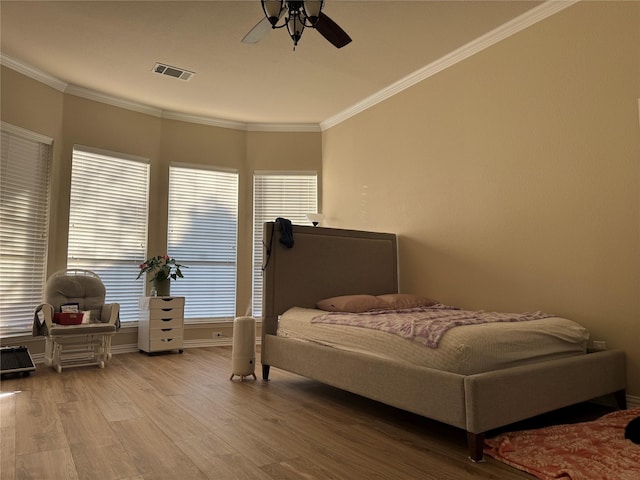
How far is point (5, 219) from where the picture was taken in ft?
14.8

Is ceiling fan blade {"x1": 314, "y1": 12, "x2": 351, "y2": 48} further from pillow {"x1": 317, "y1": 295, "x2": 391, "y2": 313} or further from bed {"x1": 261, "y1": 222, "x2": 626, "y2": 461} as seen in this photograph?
pillow {"x1": 317, "y1": 295, "x2": 391, "y2": 313}

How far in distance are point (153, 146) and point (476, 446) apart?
504 cm

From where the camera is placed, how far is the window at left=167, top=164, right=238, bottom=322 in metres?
5.88

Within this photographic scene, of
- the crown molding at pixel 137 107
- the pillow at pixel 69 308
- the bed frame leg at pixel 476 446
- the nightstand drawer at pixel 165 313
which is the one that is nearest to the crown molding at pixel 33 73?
the crown molding at pixel 137 107

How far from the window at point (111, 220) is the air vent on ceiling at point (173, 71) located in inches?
50.1

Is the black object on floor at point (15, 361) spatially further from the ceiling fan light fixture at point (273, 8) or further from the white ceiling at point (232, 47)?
the ceiling fan light fixture at point (273, 8)

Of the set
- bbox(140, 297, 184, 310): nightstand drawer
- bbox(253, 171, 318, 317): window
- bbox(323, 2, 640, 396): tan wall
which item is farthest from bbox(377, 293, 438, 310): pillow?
bbox(140, 297, 184, 310): nightstand drawer

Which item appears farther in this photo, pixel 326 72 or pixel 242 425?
pixel 326 72

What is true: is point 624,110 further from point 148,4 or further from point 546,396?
point 148,4

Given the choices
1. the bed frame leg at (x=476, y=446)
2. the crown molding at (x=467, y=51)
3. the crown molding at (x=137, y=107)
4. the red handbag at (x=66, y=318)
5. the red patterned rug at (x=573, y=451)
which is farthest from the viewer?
the crown molding at (x=137, y=107)

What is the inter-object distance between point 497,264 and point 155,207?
4031 millimetres

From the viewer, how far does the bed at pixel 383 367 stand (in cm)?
226

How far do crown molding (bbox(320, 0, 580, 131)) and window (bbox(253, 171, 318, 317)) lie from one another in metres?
1.02

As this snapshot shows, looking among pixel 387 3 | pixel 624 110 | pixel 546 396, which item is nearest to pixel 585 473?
pixel 546 396
